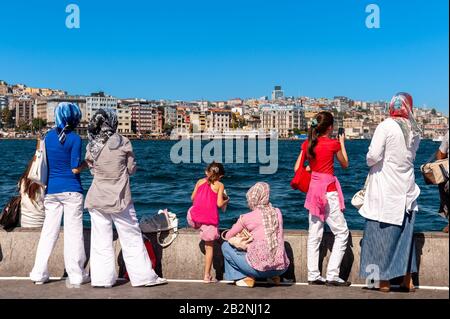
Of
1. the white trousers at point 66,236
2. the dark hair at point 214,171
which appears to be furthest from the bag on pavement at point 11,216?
the dark hair at point 214,171

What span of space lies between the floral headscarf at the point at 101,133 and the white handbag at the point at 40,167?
0.42 metres

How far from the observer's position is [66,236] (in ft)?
17.7

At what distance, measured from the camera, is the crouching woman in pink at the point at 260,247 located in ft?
17.1

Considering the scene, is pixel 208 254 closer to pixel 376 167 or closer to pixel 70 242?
pixel 70 242

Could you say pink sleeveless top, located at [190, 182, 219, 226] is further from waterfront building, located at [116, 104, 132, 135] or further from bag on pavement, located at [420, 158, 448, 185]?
waterfront building, located at [116, 104, 132, 135]

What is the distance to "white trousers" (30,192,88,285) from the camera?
17.5 feet

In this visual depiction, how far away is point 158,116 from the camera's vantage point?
200 meters

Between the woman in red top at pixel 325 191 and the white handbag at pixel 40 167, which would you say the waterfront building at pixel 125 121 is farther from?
the woman in red top at pixel 325 191

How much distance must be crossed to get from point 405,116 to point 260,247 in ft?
5.40

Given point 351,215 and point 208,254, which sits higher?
point 208,254

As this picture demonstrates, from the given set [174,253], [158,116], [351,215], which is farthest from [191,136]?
[174,253]

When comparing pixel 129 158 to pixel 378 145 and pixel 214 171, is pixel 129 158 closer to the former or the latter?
pixel 214 171
